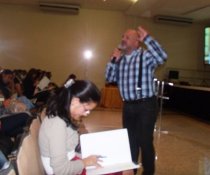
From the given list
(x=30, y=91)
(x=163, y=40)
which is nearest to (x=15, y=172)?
(x=30, y=91)

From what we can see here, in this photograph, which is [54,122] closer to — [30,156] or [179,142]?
[30,156]

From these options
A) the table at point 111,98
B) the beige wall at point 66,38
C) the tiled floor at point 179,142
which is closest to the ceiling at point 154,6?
the beige wall at point 66,38

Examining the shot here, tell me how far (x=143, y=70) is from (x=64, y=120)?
1.31m

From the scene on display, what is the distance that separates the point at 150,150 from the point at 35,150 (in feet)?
4.53

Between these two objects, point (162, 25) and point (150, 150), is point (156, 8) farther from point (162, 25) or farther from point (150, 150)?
point (150, 150)

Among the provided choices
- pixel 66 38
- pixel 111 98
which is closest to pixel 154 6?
pixel 111 98

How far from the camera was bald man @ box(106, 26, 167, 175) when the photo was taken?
255 cm

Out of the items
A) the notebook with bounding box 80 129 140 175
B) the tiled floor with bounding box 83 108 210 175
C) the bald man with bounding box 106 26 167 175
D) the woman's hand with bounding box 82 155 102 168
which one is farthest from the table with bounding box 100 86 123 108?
the woman's hand with bounding box 82 155 102 168

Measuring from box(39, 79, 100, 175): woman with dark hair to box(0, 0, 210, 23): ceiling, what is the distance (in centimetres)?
651

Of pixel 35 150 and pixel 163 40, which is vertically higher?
pixel 163 40

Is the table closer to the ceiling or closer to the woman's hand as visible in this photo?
the ceiling

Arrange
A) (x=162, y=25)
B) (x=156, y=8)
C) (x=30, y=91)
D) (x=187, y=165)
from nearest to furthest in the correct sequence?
(x=187, y=165) → (x=30, y=91) → (x=156, y=8) → (x=162, y=25)

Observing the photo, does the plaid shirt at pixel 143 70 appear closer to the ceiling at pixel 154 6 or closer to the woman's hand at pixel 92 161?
the woman's hand at pixel 92 161

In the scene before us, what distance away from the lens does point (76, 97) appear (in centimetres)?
140
